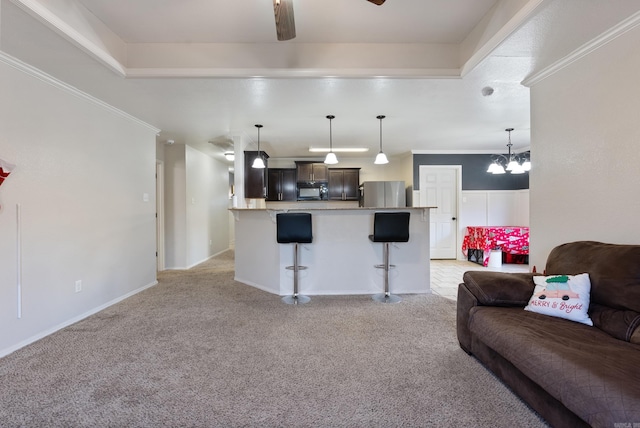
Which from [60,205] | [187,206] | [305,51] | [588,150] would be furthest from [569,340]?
[187,206]

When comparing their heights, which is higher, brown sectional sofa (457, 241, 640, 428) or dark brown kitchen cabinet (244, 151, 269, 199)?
dark brown kitchen cabinet (244, 151, 269, 199)

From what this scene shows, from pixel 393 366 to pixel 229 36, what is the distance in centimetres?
300

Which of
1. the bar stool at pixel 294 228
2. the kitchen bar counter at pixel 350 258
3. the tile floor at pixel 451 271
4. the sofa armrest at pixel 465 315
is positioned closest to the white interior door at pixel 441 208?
the tile floor at pixel 451 271

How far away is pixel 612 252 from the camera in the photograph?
175cm

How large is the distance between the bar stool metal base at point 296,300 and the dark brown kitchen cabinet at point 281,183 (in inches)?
127

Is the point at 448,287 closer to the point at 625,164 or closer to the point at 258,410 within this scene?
the point at 625,164

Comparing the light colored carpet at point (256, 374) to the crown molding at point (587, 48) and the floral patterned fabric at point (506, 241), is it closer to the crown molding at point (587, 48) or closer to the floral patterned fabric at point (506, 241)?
the crown molding at point (587, 48)

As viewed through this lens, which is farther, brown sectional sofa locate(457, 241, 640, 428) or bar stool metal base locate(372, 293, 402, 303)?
bar stool metal base locate(372, 293, 402, 303)

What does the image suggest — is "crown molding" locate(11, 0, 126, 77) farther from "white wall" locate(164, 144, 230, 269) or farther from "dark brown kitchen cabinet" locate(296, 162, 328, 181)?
"dark brown kitchen cabinet" locate(296, 162, 328, 181)

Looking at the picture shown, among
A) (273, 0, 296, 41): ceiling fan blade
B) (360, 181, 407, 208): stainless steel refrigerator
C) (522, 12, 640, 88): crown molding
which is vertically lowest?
(360, 181, 407, 208): stainless steel refrigerator

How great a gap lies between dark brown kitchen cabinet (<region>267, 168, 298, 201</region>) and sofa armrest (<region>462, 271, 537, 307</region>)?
15.7 ft

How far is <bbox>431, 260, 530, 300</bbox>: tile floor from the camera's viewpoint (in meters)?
3.84

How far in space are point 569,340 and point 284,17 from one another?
2.36 meters

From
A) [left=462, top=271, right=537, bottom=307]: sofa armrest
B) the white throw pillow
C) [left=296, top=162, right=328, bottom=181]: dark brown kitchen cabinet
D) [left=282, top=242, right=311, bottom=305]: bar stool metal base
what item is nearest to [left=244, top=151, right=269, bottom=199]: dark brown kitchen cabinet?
[left=296, top=162, right=328, bottom=181]: dark brown kitchen cabinet
